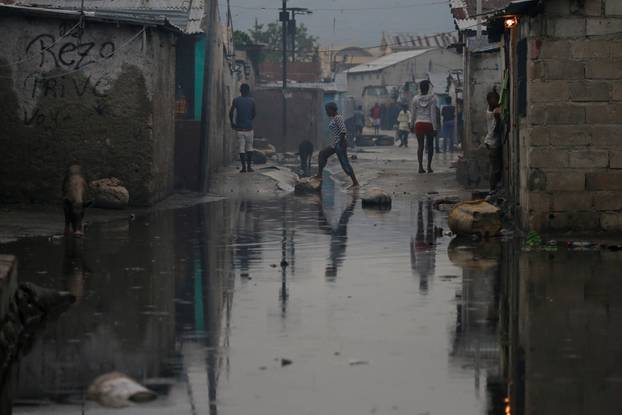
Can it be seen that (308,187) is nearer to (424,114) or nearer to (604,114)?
(424,114)

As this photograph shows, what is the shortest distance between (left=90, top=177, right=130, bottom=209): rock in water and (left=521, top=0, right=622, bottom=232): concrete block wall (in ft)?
20.6

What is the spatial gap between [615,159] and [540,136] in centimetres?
89

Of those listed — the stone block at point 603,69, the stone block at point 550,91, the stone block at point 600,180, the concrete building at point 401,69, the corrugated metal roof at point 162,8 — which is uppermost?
the concrete building at point 401,69

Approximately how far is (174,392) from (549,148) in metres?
8.87

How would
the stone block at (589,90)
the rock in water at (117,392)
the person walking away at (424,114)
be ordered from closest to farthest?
the rock in water at (117,392) → the stone block at (589,90) → the person walking away at (424,114)

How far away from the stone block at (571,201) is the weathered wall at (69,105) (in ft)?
21.8

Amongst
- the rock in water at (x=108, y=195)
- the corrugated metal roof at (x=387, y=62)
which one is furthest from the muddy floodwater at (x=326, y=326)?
the corrugated metal roof at (x=387, y=62)

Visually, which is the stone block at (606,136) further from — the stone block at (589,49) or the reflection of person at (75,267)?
the reflection of person at (75,267)

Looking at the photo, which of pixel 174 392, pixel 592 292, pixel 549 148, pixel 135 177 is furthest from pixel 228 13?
pixel 174 392

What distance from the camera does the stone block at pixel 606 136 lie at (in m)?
15.1

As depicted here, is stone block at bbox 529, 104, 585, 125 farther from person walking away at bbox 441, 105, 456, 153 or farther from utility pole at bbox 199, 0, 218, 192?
person walking away at bbox 441, 105, 456, 153

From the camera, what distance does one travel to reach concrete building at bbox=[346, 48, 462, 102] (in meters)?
90.3

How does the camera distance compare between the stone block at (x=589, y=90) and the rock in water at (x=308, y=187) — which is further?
the rock in water at (x=308, y=187)

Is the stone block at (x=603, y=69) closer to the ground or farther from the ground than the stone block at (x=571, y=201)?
farther from the ground
